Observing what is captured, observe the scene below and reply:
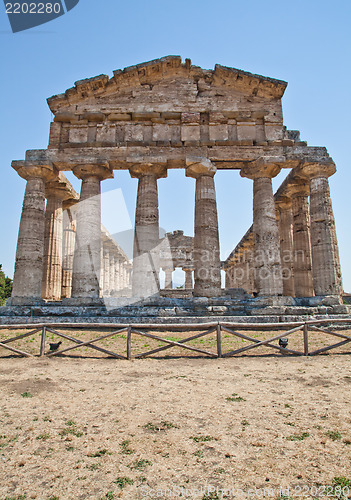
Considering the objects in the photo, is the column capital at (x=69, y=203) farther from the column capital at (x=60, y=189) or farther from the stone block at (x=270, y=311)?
the stone block at (x=270, y=311)

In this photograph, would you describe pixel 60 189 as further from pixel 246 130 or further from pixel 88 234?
pixel 246 130

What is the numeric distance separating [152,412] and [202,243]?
10.6 metres

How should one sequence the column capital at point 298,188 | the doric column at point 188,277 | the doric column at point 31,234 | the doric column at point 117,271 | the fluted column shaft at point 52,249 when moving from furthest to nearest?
the doric column at point 188,277, the doric column at point 117,271, the column capital at point 298,188, the fluted column shaft at point 52,249, the doric column at point 31,234

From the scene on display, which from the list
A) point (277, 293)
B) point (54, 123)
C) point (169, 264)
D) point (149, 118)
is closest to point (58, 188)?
point (54, 123)

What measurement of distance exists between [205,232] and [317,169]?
643cm

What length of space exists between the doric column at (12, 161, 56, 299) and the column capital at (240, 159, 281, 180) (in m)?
9.90

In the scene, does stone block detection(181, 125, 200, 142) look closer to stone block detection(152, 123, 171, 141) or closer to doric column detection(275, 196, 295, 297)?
stone block detection(152, 123, 171, 141)

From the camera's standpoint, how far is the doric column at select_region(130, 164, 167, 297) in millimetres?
14930

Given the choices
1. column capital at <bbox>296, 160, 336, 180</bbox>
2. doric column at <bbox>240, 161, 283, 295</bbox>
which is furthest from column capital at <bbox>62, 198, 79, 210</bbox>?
column capital at <bbox>296, 160, 336, 180</bbox>

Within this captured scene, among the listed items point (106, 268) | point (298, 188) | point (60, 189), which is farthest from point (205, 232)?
point (106, 268)

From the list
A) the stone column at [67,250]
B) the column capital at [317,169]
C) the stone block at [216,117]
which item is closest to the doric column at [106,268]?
the stone column at [67,250]

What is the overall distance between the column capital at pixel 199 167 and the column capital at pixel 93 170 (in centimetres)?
406

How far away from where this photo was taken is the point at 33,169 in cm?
1557

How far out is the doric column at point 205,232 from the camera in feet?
48.2
